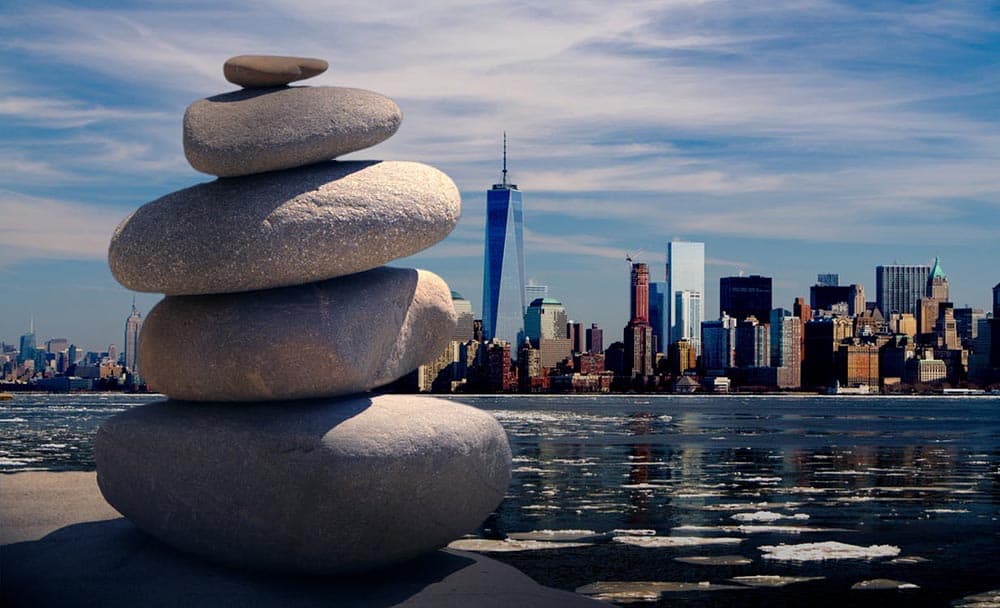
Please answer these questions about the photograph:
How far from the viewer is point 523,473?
84.4 ft

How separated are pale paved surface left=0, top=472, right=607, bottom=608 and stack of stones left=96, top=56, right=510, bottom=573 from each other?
0.87 ft

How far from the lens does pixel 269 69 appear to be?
12383 millimetres

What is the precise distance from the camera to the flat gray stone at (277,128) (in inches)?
472

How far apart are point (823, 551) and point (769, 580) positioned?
2.23m

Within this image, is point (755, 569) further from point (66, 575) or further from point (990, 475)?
point (990, 475)

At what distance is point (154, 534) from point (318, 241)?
336 cm

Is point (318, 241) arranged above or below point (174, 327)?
above

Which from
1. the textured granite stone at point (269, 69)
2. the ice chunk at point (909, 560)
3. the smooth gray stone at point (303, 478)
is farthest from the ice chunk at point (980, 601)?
the textured granite stone at point (269, 69)

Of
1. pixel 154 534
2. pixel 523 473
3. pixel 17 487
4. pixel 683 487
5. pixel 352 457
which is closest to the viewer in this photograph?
pixel 352 457

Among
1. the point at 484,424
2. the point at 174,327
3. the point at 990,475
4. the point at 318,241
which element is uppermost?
the point at 318,241

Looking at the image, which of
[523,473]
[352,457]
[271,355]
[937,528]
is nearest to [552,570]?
[352,457]

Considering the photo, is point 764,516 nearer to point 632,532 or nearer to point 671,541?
point 632,532

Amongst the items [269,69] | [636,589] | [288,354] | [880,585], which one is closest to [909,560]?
[880,585]

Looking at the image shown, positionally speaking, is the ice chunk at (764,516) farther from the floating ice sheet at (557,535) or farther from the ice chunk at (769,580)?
the ice chunk at (769,580)
